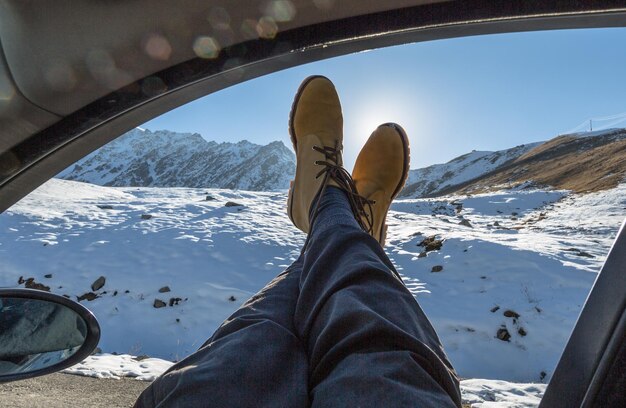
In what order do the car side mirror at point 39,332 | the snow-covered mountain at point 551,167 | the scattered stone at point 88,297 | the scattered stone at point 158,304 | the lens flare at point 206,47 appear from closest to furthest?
the car side mirror at point 39,332 → the lens flare at point 206,47 → the scattered stone at point 158,304 → the scattered stone at point 88,297 → the snow-covered mountain at point 551,167

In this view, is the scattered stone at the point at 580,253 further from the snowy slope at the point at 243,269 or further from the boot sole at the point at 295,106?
the boot sole at the point at 295,106

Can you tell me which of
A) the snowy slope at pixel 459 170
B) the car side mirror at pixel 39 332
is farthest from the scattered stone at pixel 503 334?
the snowy slope at pixel 459 170

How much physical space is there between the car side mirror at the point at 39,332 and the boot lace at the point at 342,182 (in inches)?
31.0

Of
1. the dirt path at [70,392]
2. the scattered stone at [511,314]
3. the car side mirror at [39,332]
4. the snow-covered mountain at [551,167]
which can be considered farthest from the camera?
the snow-covered mountain at [551,167]

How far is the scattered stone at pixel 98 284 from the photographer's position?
3618mm

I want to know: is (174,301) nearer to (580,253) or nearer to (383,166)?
(383,166)

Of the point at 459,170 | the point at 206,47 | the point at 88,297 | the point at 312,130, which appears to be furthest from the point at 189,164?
the point at 206,47

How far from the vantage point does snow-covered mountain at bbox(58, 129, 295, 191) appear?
3150 inches

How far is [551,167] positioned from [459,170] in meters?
16.5

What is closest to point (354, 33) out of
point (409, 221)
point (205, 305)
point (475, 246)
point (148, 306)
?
point (205, 305)

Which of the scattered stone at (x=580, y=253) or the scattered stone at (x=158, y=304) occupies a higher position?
the scattered stone at (x=580, y=253)

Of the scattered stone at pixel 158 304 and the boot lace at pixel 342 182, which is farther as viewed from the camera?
the scattered stone at pixel 158 304

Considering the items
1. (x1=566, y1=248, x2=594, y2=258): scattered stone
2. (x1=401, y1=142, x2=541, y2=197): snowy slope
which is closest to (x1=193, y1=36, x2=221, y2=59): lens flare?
(x1=566, y1=248, x2=594, y2=258): scattered stone

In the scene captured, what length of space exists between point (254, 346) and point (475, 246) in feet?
14.5
